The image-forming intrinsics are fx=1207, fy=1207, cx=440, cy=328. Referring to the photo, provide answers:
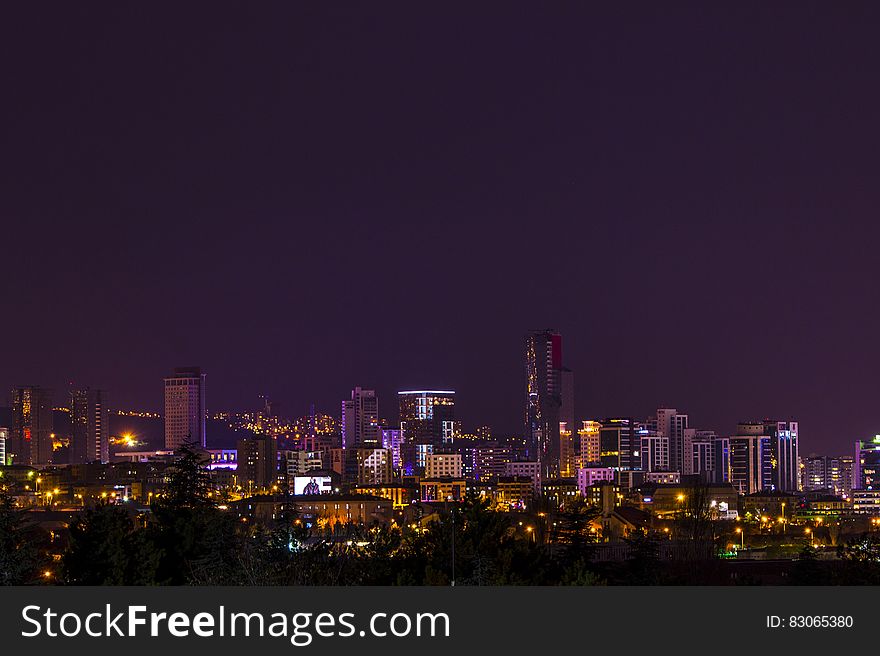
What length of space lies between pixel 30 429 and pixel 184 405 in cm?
2007

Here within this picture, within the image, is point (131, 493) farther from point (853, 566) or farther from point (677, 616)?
point (677, 616)

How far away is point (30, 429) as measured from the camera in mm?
73062

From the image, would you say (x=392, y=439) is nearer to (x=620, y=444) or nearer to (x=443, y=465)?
(x=620, y=444)

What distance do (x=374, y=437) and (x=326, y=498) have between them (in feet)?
142

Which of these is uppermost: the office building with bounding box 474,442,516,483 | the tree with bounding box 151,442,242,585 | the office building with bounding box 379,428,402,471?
the tree with bounding box 151,442,242,585

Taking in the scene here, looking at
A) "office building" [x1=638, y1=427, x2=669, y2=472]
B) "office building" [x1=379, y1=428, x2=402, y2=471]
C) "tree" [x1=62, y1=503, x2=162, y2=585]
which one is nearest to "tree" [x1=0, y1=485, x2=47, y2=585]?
"tree" [x1=62, y1=503, x2=162, y2=585]

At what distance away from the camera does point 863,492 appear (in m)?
57.3

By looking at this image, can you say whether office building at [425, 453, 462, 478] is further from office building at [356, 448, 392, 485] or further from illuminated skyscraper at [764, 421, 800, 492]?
illuminated skyscraper at [764, 421, 800, 492]

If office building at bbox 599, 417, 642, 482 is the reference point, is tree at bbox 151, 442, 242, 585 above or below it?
above

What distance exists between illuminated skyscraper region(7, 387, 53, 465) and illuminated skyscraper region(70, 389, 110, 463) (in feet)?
14.1

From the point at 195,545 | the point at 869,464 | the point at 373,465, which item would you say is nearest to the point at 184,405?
the point at 373,465

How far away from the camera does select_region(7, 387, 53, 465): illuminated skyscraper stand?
239 ft

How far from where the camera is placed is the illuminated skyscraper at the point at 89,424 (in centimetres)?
7869

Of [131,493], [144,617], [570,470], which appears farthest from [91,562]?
[570,470]
